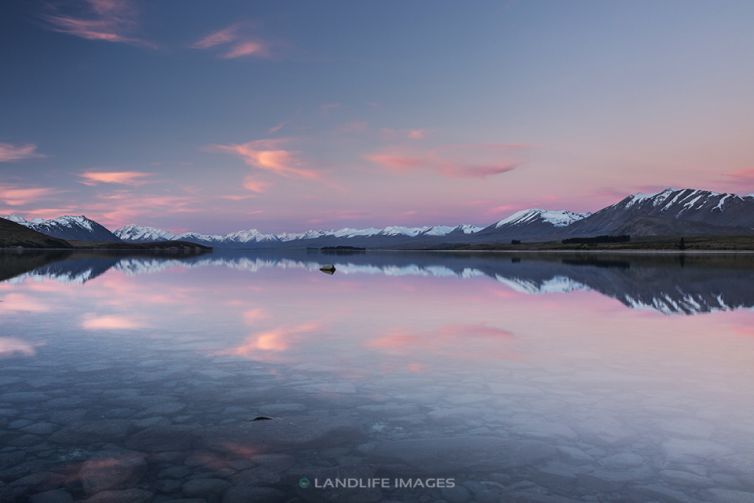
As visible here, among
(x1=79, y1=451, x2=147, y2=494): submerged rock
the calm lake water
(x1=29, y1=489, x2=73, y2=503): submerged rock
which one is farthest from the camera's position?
the calm lake water

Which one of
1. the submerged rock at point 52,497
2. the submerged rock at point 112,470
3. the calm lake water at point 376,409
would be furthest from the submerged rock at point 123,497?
the submerged rock at point 52,497

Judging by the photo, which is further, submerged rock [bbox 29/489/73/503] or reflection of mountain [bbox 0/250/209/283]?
reflection of mountain [bbox 0/250/209/283]

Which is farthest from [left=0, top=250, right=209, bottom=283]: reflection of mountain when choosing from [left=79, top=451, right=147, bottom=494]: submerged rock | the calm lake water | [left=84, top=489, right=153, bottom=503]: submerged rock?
[left=84, top=489, right=153, bottom=503]: submerged rock

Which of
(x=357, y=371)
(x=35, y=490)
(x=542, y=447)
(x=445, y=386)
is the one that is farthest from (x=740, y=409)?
(x=35, y=490)

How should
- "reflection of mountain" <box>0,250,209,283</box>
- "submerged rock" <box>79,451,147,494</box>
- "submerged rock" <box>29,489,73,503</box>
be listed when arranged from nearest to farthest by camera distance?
"submerged rock" <box>29,489,73,503</box>, "submerged rock" <box>79,451,147,494</box>, "reflection of mountain" <box>0,250,209,283</box>

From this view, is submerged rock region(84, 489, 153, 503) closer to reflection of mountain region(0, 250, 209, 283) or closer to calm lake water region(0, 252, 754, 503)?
calm lake water region(0, 252, 754, 503)

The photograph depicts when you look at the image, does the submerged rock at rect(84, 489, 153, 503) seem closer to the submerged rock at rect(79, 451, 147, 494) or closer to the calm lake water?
the calm lake water

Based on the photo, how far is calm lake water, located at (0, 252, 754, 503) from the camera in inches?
363

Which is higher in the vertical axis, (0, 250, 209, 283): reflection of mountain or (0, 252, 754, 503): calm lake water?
(0, 250, 209, 283): reflection of mountain

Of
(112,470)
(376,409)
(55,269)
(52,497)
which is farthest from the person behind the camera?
(55,269)

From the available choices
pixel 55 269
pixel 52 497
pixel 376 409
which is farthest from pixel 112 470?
pixel 55 269

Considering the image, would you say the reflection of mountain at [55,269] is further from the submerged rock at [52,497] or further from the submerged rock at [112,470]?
the submerged rock at [52,497]

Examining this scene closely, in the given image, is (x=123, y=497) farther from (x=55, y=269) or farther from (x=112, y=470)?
(x=55, y=269)

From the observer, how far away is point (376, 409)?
13.1m
